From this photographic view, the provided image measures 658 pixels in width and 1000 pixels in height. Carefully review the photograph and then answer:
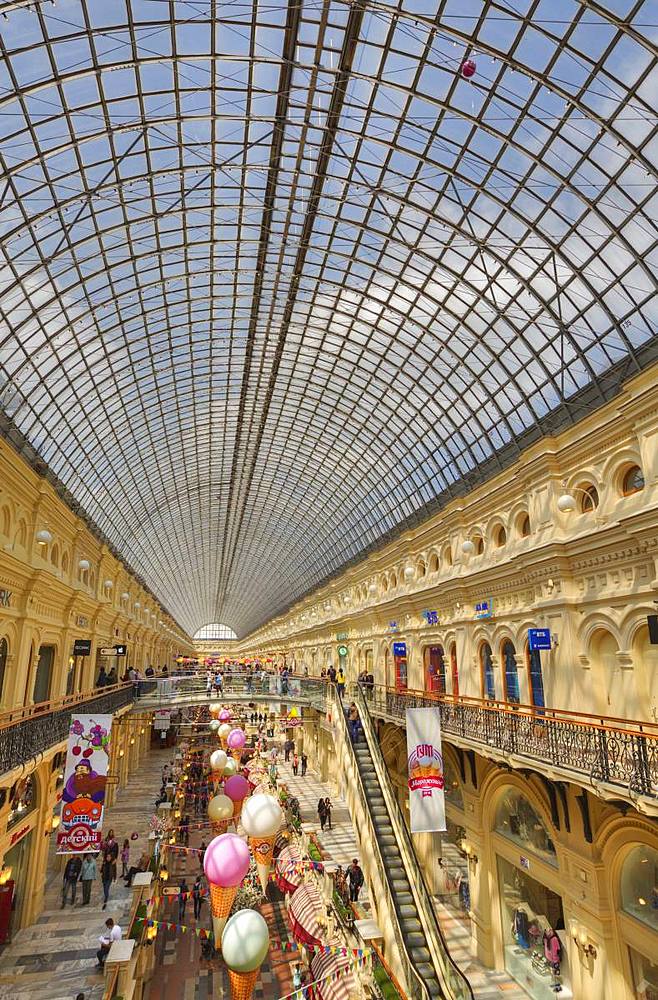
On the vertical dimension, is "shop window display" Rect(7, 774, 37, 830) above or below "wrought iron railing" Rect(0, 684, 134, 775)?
below

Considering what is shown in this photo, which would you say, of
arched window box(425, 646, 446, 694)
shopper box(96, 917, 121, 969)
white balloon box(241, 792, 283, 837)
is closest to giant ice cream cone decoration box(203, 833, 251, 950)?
white balloon box(241, 792, 283, 837)

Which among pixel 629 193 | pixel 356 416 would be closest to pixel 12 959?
pixel 629 193

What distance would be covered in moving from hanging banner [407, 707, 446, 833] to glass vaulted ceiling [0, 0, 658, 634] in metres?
11.3

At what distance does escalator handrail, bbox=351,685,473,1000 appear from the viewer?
15320 millimetres

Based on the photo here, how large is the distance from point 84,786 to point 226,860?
447cm

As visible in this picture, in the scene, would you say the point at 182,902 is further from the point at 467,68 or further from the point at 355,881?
the point at 467,68

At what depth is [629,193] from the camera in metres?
17.0

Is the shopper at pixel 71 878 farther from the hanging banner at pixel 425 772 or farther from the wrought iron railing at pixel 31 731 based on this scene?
the hanging banner at pixel 425 772

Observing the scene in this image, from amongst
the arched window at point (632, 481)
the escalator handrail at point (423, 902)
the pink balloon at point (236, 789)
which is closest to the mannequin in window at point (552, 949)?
the escalator handrail at point (423, 902)

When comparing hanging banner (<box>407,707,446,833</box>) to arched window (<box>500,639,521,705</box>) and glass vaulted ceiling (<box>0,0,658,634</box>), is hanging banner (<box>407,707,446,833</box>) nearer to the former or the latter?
arched window (<box>500,639,521,705</box>)

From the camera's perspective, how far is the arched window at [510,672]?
72.4ft

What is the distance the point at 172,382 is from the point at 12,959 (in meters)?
29.3

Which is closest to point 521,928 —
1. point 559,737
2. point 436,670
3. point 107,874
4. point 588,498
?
point 559,737

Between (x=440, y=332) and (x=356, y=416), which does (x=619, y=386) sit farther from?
(x=356, y=416)
